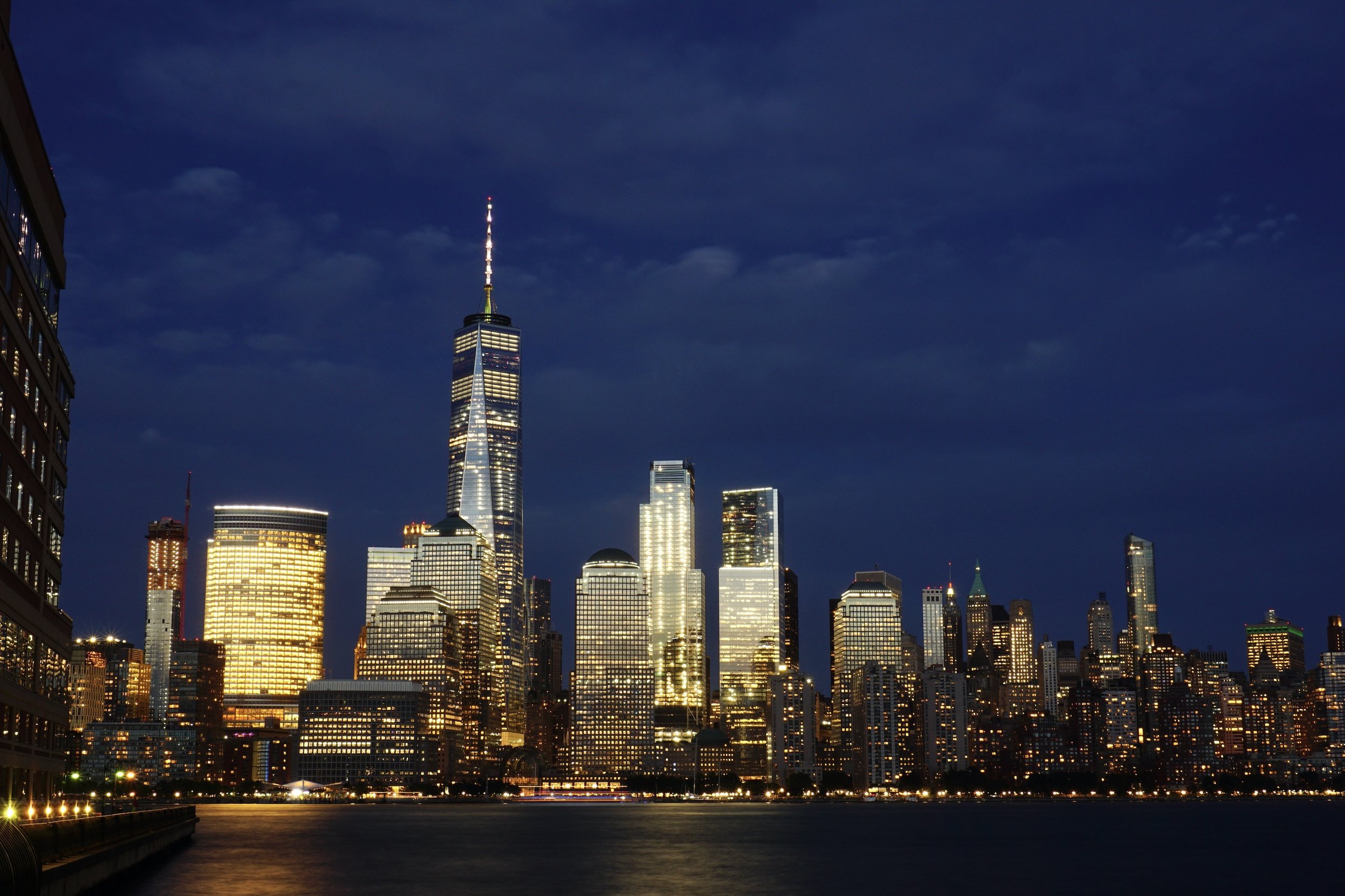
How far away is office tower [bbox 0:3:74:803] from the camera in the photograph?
71188 millimetres

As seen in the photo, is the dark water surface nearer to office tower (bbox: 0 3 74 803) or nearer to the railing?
the railing

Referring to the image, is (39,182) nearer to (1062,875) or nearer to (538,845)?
(1062,875)

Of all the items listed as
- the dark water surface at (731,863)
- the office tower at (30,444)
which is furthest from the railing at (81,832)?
the office tower at (30,444)

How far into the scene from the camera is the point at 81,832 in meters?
66.0

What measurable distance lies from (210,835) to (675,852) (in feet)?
171

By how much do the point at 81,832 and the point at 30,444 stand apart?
2395 cm

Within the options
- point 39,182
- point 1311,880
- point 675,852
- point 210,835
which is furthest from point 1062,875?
point 210,835

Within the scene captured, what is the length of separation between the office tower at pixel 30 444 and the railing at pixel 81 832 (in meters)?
5.02

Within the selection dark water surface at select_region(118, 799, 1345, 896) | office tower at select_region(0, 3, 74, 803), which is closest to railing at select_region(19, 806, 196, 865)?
dark water surface at select_region(118, 799, 1345, 896)

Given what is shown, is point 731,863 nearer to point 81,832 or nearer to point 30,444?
point 81,832

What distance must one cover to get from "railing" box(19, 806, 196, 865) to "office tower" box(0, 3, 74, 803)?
5.02 meters

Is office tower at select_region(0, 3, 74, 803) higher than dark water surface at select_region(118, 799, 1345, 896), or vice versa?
office tower at select_region(0, 3, 74, 803)

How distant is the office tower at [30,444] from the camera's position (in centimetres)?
7119

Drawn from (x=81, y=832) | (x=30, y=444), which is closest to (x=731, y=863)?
(x=81, y=832)
